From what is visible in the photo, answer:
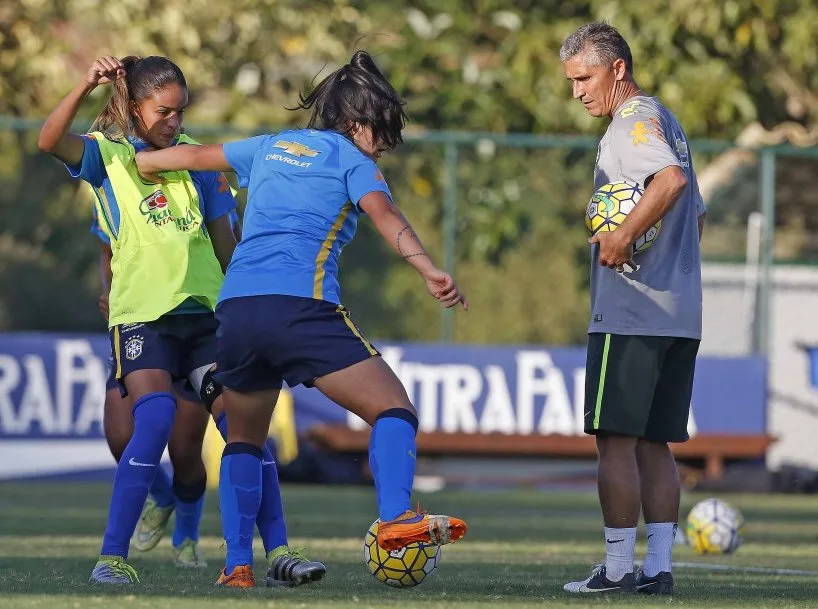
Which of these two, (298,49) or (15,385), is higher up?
(298,49)

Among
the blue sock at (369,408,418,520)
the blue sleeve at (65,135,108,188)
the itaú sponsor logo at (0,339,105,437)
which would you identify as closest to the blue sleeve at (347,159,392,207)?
the blue sock at (369,408,418,520)

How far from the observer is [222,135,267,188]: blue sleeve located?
233 inches

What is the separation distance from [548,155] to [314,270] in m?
10.9

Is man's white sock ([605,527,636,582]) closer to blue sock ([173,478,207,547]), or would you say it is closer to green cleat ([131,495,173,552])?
blue sock ([173,478,207,547])

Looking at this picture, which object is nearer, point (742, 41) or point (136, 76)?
point (136, 76)

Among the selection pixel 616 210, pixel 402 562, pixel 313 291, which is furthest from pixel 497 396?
pixel 402 562

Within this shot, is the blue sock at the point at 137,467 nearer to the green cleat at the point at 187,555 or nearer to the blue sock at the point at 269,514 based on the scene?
the blue sock at the point at 269,514

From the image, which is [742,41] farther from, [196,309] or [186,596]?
[186,596]

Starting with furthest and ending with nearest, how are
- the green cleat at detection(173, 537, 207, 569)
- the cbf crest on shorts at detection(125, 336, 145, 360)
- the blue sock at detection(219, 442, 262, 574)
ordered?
1. the green cleat at detection(173, 537, 207, 569)
2. the cbf crest on shorts at detection(125, 336, 145, 360)
3. the blue sock at detection(219, 442, 262, 574)

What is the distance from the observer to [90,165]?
251 inches

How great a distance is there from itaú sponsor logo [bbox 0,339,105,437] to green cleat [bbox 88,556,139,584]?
8.84m

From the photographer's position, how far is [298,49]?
18.4 meters

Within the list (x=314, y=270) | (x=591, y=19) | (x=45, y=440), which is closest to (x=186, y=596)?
(x=314, y=270)

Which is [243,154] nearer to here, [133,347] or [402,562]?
[133,347]
